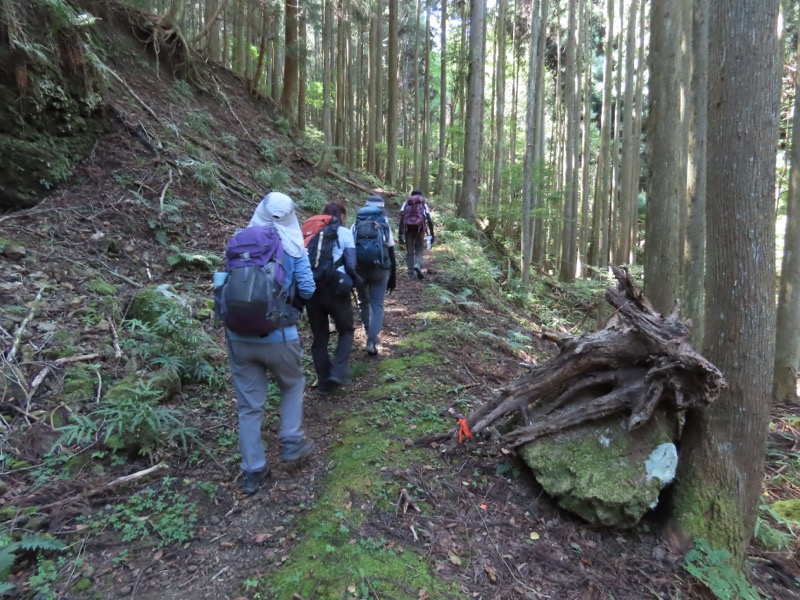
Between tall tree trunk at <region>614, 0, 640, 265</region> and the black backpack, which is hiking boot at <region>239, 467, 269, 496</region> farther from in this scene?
tall tree trunk at <region>614, 0, 640, 265</region>

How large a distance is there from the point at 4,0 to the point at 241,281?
20.6 ft

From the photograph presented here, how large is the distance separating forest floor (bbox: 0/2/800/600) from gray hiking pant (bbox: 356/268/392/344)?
1.26 feet

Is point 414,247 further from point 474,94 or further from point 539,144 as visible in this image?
point 539,144

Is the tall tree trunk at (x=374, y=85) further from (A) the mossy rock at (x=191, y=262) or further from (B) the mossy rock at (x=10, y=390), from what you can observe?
(B) the mossy rock at (x=10, y=390)

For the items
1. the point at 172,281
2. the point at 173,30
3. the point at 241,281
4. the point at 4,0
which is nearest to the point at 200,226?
the point at 172,281

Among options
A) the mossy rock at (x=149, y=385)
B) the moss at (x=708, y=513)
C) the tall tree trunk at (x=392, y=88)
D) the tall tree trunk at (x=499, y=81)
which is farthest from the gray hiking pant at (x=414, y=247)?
the tall tree trunk at (x=392, y=88)

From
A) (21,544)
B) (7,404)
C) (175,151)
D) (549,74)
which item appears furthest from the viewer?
(549,74)

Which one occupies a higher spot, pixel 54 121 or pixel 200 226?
pixel 54 121

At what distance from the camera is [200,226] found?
8266mm

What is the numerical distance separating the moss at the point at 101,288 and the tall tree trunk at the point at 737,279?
6.26 m

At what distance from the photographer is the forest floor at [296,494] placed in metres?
2.86

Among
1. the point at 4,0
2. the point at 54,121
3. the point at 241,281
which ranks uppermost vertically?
the point at 4,0

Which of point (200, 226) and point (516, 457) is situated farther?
point (200, 226)

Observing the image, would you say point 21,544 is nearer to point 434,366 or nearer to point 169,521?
point 169,521
